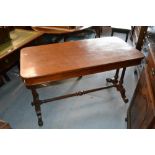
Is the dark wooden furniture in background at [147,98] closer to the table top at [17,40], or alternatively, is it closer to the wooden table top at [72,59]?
the wooden table top at [72,59]

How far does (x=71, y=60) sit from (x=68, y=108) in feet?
2.44

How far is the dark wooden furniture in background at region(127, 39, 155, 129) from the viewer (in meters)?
1.17

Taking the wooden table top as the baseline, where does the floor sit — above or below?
below

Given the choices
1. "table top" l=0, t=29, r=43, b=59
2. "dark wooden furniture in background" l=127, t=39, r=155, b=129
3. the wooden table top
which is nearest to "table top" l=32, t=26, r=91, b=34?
"table top" l=0, t=29, r=43, b=59

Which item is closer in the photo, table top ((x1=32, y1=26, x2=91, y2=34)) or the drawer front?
the drawer front

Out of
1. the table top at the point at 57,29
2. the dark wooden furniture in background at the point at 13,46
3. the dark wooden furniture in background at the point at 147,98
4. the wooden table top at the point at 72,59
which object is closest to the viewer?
the dark wooden furniture in background at the point at 147,98

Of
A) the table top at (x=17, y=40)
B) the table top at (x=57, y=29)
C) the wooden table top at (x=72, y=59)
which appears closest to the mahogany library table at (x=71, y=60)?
the wooden table top at (x=72, y=59)

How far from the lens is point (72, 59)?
5.49 ft

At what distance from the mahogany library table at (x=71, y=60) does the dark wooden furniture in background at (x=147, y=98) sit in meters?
0.36

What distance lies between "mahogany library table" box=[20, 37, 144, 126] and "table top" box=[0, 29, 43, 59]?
30 cm

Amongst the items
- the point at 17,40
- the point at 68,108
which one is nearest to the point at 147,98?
the point at 68,108

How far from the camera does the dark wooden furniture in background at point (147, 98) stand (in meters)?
1.17

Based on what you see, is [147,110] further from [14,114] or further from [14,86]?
[14,86]

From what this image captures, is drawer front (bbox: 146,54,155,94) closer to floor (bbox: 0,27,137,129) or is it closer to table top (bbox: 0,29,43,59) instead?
floor (bbox: 0,27,137,129)
